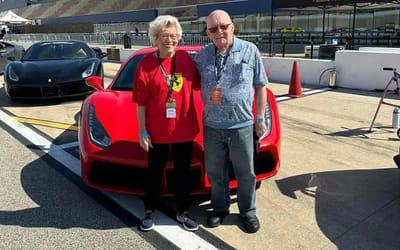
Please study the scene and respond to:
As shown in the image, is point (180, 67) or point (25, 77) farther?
point (25, 77)

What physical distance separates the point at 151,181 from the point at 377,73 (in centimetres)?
810

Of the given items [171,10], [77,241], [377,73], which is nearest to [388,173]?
[77,241]

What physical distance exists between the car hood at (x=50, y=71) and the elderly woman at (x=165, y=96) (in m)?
5.19

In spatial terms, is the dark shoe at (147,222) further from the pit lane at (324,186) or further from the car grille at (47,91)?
the car grille at (47,91)

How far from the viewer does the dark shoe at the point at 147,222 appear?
3047 mm

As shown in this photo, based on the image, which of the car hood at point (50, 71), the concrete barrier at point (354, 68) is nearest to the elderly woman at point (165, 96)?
the car hood at point (50, 71)

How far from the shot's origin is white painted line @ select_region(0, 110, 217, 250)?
9.42 ft

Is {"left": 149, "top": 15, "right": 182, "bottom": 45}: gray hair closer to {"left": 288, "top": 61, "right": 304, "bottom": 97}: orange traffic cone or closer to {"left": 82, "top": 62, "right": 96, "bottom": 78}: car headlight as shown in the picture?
{"left": 82, "top": 62, "right": 96, "bottom": 78}: car headlight

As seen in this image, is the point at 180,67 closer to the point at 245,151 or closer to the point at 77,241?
the point at 245,151

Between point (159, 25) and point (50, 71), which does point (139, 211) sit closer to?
point (159, 25)

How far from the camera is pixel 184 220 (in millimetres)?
3098

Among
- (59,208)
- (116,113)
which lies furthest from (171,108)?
(59,208)

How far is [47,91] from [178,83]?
218 inches

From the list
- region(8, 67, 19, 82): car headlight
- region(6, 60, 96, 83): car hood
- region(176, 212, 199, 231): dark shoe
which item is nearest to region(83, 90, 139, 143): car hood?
region(176, 212, 199, 231): dark shoe
